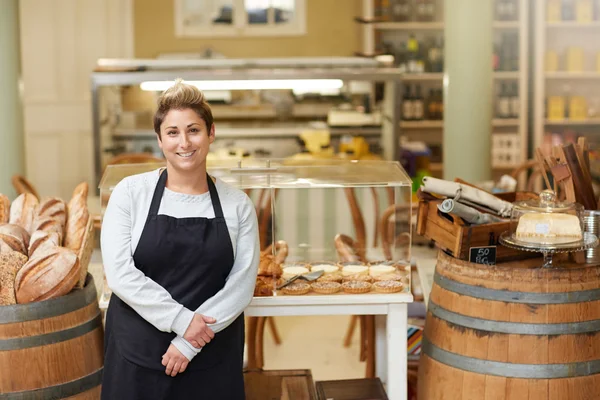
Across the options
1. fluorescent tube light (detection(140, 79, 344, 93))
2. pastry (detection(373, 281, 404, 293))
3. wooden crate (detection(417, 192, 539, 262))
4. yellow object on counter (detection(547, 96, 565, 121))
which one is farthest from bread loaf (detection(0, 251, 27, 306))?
yellow object on counter (detection(547, 96, 565, 121))

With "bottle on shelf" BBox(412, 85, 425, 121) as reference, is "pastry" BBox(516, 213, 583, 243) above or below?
below

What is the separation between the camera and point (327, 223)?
3422mm

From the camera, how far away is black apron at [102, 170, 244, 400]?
257 centimetres

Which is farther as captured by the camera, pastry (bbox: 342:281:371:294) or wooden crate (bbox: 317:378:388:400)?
wooden crate (bbox: 317:378:388:400)

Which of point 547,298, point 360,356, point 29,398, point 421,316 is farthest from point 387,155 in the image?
point 29,398

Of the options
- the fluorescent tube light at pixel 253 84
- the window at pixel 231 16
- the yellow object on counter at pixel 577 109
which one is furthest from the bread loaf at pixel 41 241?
the yellow object on counter at pixel 577 109

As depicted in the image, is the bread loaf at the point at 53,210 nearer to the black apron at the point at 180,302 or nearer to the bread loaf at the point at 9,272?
the bread loaf at the point at 9,272

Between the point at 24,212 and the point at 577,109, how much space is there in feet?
21.7

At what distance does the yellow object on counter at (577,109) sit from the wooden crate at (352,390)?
592cm

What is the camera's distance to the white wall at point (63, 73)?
28.8ft

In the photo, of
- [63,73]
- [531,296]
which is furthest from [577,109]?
[531,296]

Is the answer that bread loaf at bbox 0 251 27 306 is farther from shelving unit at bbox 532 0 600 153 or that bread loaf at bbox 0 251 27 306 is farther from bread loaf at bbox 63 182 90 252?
shelving unit at bbox 532 0 600 153

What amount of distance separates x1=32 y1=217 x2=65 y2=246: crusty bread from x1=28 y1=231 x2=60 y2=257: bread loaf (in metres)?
0.09

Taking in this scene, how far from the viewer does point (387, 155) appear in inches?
245
